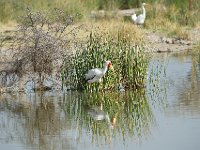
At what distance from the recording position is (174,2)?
35594 mm

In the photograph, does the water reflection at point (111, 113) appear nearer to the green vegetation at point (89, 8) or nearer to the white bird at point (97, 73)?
the white bird at point (97, 73)

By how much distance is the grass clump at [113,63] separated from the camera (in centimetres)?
1870

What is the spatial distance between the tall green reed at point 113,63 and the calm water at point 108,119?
28 cm

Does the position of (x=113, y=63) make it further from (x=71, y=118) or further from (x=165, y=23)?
(x=165, y=23)

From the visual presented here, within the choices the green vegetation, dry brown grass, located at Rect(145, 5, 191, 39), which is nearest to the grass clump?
dry brown grass, located at Rect(145, 5, 191, 39)

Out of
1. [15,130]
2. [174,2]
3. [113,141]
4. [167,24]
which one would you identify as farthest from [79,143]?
[174,2]

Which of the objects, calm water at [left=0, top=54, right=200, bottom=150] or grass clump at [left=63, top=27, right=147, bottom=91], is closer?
calm water at [left=0, top=54, right=200, bottom=150]

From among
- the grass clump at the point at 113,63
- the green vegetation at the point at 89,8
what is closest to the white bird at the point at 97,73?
the grass clump at the point at 113,63

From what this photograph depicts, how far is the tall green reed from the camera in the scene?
61.4 feet

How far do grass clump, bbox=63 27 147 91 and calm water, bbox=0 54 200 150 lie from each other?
29 cm

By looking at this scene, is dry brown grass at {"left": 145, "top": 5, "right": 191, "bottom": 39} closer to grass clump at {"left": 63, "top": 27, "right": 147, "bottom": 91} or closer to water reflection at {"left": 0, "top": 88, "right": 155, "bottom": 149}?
grass clump at {"left": 63, "top": 27, "right": 147, "bottom": 91}

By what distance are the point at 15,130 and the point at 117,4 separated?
24.6m

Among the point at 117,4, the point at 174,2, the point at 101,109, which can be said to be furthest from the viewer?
the point at 117,4

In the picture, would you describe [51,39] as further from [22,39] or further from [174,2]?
[174,2]
